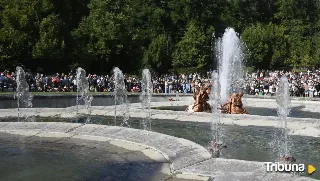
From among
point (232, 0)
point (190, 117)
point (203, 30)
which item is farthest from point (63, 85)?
point (232, 0)

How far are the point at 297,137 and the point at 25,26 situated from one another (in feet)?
116

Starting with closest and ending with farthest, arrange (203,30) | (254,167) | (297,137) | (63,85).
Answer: (254,167) → (297,137) → (63,85) → (203,30)

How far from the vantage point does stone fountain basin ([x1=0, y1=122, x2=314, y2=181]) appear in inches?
385

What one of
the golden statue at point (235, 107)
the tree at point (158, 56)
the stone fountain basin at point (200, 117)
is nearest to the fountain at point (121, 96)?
the stone fountain basin at point (200, 117)

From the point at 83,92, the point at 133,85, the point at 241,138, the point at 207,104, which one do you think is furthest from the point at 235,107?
the point at 133,85

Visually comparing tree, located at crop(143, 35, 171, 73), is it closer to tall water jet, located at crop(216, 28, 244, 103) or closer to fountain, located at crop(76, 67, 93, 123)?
tall water jet, located at crop(216, 28, 244, 103)

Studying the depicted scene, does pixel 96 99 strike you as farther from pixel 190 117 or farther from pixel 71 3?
pixel 71 3

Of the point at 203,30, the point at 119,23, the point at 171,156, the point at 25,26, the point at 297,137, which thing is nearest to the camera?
the point at 171,156

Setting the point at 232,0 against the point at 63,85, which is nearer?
the point at 63,85

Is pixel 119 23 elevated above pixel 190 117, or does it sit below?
above

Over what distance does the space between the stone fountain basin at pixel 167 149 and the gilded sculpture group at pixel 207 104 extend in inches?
300

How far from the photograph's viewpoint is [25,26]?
150ft

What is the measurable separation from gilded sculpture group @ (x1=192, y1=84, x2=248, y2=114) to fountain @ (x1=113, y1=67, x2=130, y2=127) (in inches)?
124

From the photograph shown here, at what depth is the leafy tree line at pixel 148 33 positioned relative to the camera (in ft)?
150
